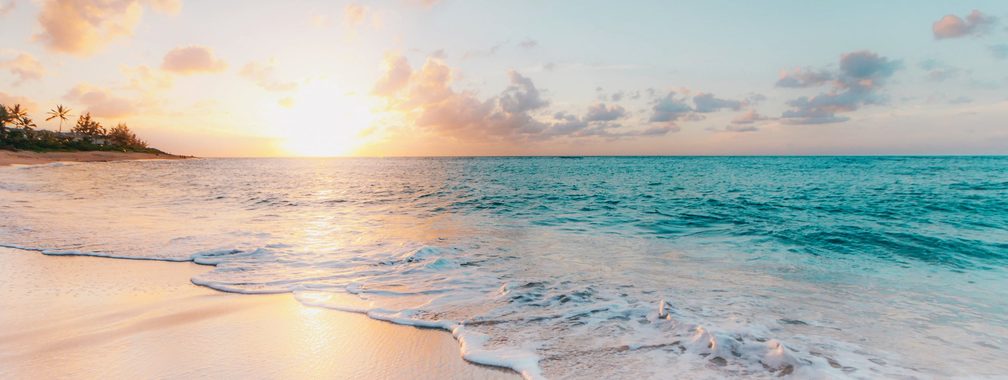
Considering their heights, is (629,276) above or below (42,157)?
below

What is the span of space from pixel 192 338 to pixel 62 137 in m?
132

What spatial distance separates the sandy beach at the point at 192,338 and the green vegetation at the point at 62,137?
9855 centimetres

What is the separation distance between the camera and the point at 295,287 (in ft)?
22.4

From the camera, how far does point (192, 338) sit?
15.3ft

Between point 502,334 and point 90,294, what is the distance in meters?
5.80

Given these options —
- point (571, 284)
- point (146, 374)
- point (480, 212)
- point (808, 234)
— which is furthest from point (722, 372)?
point (480, 212)

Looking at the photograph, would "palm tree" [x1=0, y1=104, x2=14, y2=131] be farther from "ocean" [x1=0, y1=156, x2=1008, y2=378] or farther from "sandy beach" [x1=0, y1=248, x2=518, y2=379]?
"sandy beach" [x1=0, y1=248, x2=518, y2=379]

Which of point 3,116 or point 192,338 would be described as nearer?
point 192,338

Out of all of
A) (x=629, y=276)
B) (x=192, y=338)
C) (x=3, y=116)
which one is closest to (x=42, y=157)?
(x=3, y=116)

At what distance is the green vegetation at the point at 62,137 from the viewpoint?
7781 centimetres

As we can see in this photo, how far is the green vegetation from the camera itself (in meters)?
77.8

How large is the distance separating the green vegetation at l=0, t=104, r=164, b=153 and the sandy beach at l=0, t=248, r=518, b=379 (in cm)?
9855

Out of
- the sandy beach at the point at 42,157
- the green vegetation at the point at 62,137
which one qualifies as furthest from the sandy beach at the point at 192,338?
the green vegetation at the point at 62,137

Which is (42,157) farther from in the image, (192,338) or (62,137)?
(192,338)
